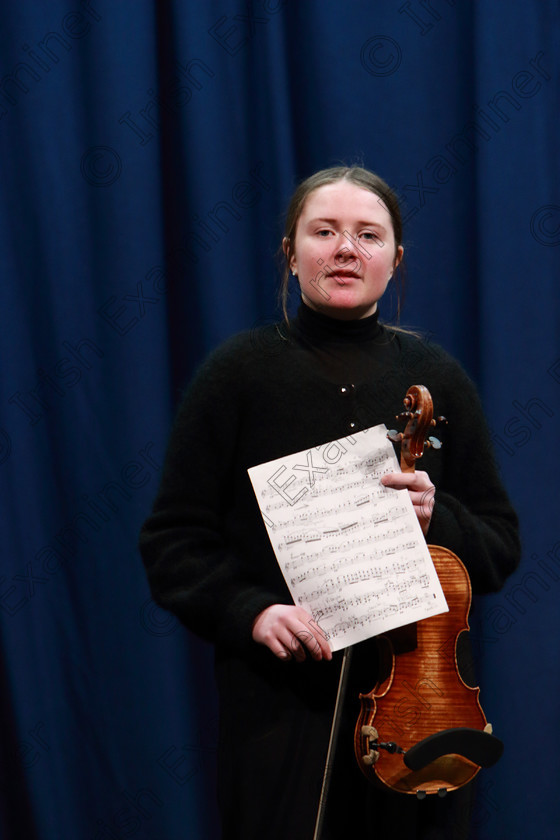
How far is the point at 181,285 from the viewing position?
207cm

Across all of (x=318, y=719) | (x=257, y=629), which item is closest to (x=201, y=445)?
(x=257, y=629)

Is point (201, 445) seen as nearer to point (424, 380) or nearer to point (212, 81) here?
point (424, 380)

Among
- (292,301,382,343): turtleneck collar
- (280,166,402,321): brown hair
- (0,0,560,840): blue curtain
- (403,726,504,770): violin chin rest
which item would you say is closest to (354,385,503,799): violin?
(403,726,504,770): violin chin rest

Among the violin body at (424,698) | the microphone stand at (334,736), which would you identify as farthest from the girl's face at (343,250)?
the microphone stand at (334,736)

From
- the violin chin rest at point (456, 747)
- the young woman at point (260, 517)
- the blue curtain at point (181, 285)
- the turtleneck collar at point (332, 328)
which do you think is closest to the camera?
the violin chin rest at point (456, 747)

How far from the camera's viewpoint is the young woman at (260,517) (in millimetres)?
1197

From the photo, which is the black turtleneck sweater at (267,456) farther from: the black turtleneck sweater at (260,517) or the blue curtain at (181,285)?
the blue curtain at (181,285)

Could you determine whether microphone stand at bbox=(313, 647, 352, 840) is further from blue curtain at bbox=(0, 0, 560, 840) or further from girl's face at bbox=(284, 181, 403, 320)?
blue curtain at bbox=(0, 0, 560, 840)

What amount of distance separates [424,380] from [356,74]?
3.50 feet

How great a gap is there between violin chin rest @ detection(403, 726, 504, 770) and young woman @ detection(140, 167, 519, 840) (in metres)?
0.17

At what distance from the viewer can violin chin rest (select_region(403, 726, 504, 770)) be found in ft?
3.37

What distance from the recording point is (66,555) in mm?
2043

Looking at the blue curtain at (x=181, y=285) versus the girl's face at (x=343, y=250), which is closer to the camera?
the girl's face at (x=343, y=250)

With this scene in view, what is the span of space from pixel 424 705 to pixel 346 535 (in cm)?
25
